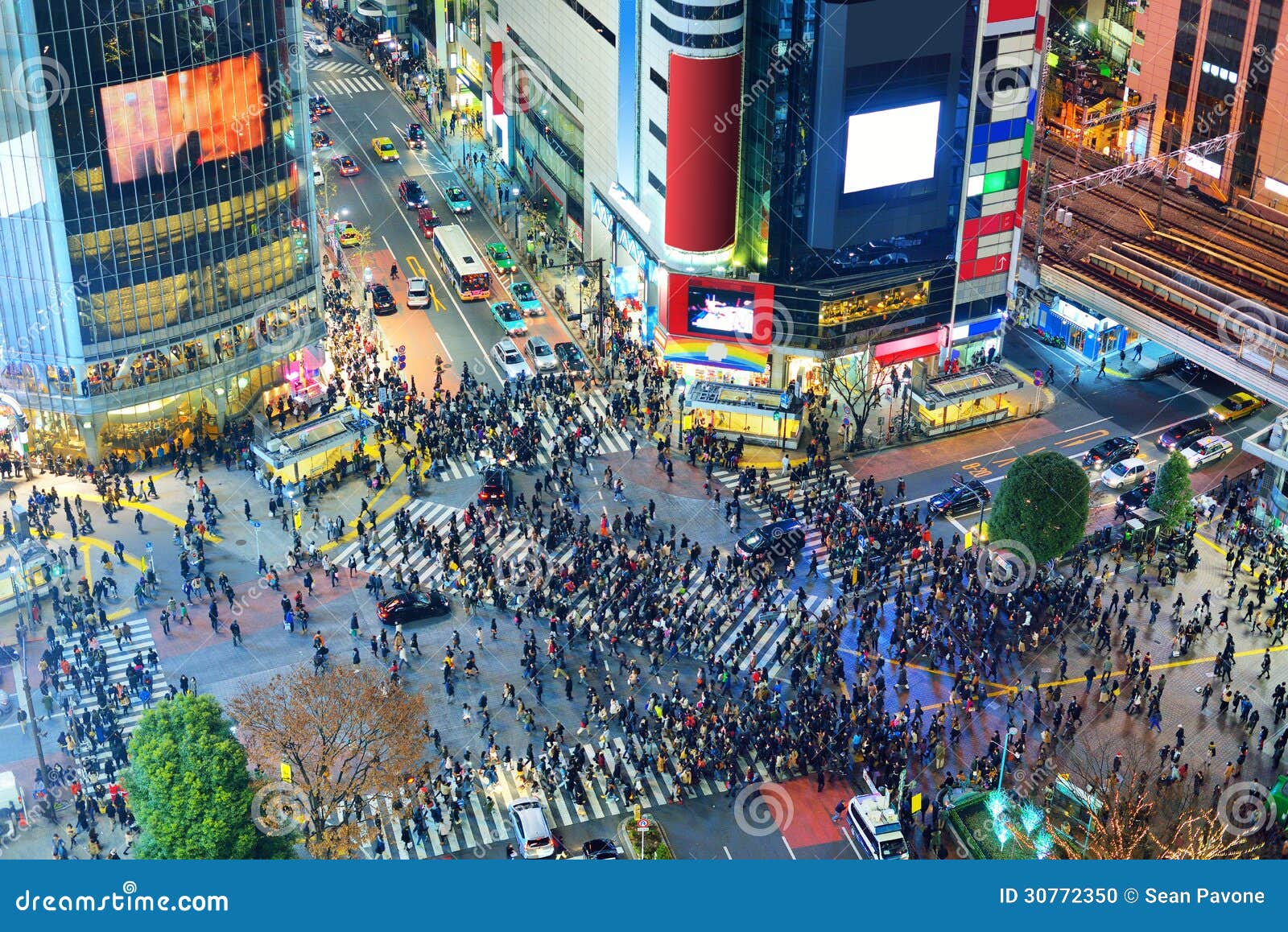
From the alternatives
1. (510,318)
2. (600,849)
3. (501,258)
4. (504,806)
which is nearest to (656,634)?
(504,806)

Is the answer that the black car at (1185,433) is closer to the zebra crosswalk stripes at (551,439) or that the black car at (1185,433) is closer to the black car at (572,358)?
the zebra crosswalk stripes at (551,439)

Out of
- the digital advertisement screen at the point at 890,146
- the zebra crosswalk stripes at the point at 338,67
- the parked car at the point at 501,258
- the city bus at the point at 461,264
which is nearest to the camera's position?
the digital advertisement screen at the point at 890,146

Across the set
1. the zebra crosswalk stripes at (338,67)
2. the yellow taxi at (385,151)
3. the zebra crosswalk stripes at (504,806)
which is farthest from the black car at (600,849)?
the zebra crosswalk stripes at (338,67)

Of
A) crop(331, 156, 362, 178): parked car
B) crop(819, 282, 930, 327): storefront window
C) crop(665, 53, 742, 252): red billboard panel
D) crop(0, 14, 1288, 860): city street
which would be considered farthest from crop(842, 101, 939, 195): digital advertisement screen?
crop(331, 156, 362, 178): parked car

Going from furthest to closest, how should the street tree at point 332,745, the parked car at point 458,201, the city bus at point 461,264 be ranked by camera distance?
the parked car at point 458,201
the city bus at point 461,264
the street tree at point 332,745

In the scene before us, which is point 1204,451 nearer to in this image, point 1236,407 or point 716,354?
point 1236,407

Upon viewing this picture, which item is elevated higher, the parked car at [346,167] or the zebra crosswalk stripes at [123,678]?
the parked car at [346,167]
